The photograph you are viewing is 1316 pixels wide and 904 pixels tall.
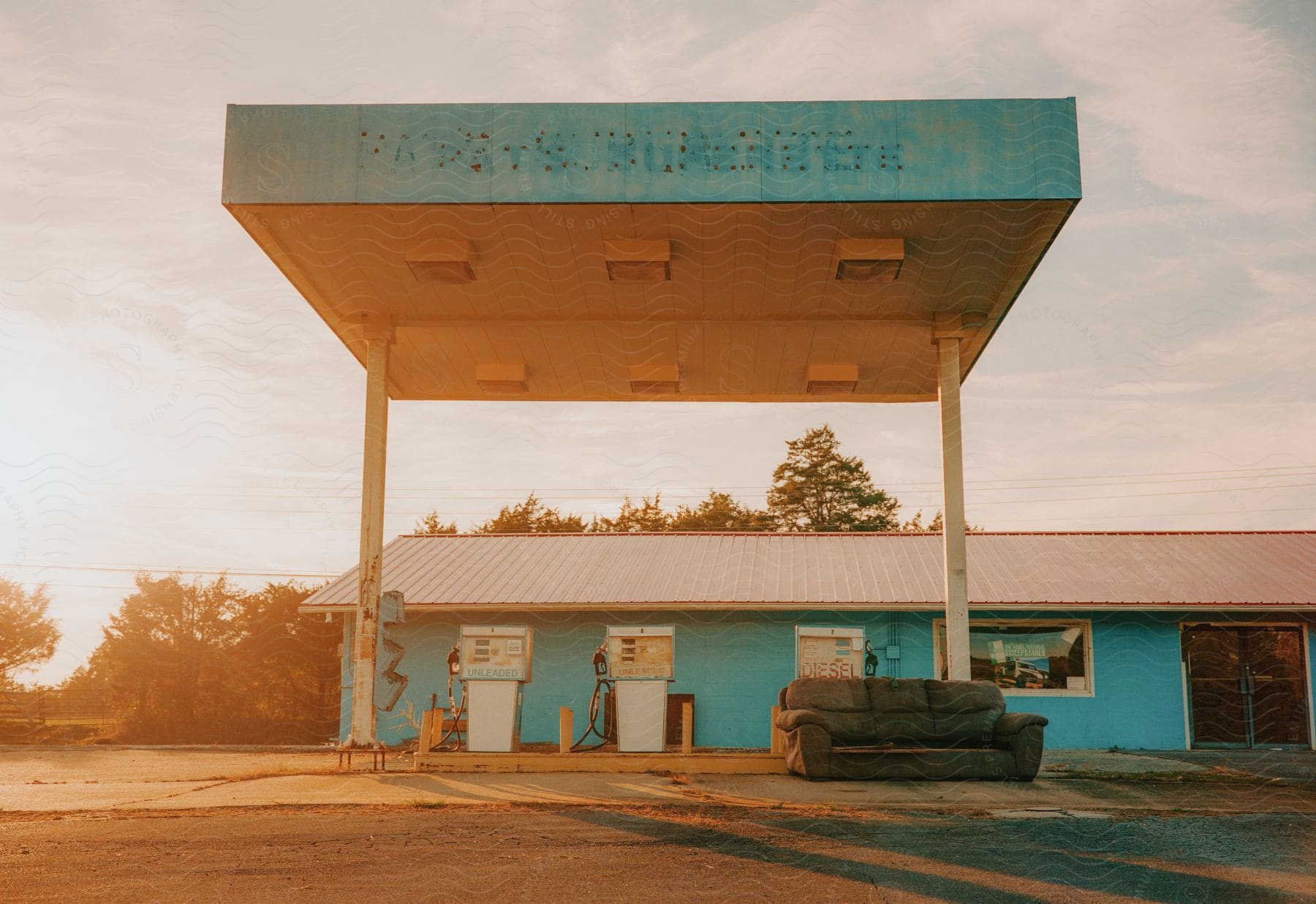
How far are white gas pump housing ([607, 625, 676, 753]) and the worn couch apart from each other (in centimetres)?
181

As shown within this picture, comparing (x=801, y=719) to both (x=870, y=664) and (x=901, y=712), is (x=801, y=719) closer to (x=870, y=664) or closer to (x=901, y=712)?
(x=901, y=712)

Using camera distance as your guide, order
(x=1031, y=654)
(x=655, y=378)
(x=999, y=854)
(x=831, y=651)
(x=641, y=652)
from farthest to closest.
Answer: (x=1031, y=654) < (x=655, y=378) < (x=831, y=651) < (x=641, y=652) < (x=999, y=854)

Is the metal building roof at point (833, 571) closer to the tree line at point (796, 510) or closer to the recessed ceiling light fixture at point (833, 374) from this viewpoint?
the recessed ceiling light fixture at point (833, 374)

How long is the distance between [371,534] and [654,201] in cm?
477

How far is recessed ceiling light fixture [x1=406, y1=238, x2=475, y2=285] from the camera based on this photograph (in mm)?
10828

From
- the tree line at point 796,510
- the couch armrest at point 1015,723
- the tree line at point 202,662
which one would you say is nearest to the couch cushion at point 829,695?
the couch armrest at point 1015,723

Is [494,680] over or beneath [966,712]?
over

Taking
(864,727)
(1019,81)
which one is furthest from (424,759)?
(1019,81)

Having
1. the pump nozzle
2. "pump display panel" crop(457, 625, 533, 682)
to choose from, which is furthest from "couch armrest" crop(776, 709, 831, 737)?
the pump nozzle

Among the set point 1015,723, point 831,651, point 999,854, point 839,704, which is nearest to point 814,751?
point 839,704

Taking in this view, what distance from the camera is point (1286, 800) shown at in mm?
9156

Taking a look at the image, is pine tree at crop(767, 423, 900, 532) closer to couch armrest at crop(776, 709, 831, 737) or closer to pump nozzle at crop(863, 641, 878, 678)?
pump nozzle at crop(863, 641, 878, 678)

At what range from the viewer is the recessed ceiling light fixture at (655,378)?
14.3 meters

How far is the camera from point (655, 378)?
14.6m
